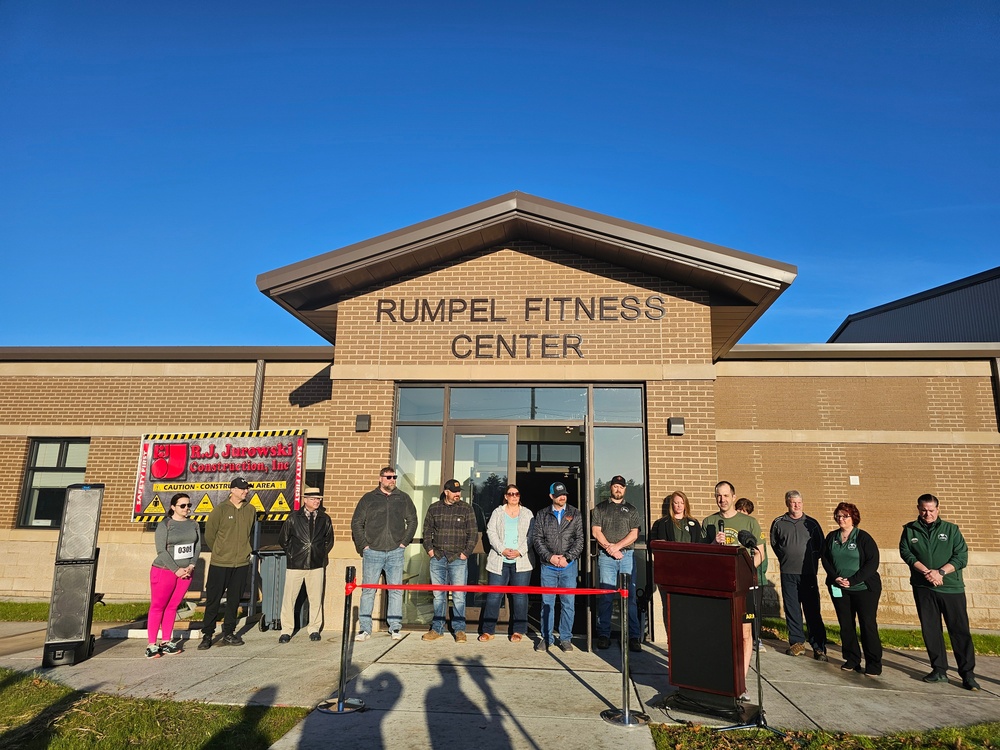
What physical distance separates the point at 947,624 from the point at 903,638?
297 cm

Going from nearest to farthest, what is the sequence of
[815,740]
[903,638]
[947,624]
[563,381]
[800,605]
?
[815,740] < [947,624] < [800,605] < [563,381] < [903,638]

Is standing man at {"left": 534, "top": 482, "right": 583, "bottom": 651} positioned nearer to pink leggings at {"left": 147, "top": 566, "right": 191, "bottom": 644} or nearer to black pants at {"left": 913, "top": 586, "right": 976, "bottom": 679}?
black pants at {"left": 913, "top": 586, "right": 976, "bottom": 679}

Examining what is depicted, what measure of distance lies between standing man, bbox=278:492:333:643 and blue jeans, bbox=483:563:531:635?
7.42ft

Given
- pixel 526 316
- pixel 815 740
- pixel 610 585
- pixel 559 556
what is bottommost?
pixel 815 740

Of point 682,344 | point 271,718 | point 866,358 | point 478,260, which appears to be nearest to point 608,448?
point 682,344

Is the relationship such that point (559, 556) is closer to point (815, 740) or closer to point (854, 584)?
point (854, 584)

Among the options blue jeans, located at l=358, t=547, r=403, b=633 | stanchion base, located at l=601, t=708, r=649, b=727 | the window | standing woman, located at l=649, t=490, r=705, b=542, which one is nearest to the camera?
stanchion base, located at l=601, t=708, r=649, b=727

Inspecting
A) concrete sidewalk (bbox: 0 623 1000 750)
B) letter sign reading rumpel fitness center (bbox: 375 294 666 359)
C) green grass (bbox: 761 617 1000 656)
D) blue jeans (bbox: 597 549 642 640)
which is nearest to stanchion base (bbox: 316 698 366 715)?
concrete sidewalk (bbox: 0 623 1000 750)

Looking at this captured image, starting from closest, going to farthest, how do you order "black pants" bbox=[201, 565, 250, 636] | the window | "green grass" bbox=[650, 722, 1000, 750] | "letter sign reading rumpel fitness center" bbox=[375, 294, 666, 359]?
"green grass" bbox=[650, 722, 1000, 750] < "black pants" bbox=[201, 565, 250, 636] < "letter sign reading rumpel fitness center" bbox=[375, 294, 666, 359] < the window

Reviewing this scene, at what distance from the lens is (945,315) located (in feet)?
66.6

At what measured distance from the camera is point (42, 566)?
13.4 meters

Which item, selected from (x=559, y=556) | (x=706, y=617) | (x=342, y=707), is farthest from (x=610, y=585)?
(x=342, y=707)

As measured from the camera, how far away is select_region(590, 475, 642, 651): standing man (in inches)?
330

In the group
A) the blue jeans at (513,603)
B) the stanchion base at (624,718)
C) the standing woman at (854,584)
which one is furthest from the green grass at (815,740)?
the blue jeans at (513,603)
